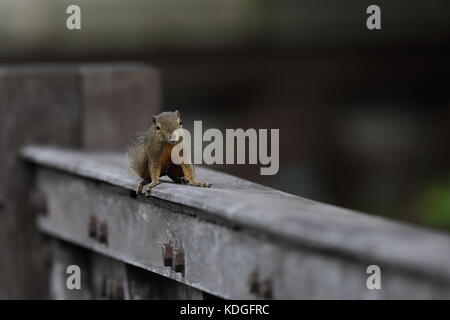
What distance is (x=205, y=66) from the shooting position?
14.1m

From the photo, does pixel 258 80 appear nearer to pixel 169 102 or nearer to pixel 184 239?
pixel 169 102

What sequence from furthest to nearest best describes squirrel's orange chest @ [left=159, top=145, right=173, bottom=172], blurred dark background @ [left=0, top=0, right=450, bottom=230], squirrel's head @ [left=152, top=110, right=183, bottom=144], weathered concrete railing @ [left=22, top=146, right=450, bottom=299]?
blurred dark background @ [left=0, top=0, right=450, bottom=230] < squirrel's orange chest @ [left=159, top=145, right=173, bottom=172] < squirrel's head @ [left=152, top=110, right=183, bottom=144] < weathered concrete railing @ [left=22, top=146, right=450, bottom=299]

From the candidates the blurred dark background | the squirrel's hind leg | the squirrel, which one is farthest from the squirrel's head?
the blurred dark background

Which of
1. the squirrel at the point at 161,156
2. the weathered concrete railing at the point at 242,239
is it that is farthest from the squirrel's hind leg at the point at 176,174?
the weathered concrete railing at the point at 242,239

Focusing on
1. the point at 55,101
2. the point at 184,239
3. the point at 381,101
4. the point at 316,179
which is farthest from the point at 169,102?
the point at 184,239

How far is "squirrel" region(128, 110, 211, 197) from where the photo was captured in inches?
157

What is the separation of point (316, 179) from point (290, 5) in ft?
7.93

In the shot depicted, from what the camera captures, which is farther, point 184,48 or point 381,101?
point 381,101

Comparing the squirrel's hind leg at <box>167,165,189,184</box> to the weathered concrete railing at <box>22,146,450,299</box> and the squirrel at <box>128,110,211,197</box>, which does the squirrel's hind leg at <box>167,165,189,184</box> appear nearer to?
the squirrel at <box>128,110,211,197</box>

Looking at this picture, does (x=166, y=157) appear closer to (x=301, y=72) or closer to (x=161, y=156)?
(x=161, y=156)

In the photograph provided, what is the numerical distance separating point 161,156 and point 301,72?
33.9ft

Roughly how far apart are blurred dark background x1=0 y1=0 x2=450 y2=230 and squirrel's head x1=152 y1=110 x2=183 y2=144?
29.0 feet

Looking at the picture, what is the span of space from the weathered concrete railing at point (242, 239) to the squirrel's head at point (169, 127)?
0.58ft

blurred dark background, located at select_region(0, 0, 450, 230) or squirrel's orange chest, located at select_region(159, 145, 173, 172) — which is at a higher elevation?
squirrel's orange chest, located at select_region(159, 145, 173, 172)
